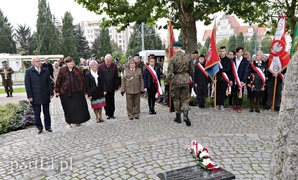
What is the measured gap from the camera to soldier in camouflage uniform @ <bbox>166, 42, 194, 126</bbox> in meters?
6.71

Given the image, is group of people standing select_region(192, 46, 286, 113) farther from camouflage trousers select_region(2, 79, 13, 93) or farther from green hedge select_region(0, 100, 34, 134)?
camouflage trousers select_region(2, 79, 13, 93)

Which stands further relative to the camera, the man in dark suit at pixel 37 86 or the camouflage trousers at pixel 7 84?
the camouflage trousers at pixel 7 84

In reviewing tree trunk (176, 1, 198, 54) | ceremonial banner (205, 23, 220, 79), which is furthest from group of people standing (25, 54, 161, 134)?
tree trunk (176, 1, 198, 54)

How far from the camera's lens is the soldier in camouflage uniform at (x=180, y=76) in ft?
22.0

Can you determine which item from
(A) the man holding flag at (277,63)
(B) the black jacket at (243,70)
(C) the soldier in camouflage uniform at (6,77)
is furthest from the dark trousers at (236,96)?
(C) the soldier in camouflage uniform at (6,77)

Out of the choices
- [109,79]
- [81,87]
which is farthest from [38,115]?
[109,79]

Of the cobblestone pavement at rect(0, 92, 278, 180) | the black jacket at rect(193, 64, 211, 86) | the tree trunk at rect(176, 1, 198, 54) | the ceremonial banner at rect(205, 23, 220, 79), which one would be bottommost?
the cobblestone pavement at rect(0, 92, 278, 180)

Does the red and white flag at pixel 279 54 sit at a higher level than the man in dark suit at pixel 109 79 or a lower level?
higher

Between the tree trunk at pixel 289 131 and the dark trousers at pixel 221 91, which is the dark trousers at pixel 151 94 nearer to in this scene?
the dark trousers at pixel 221 91

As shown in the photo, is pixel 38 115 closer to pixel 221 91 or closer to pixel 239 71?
pixel 221 91

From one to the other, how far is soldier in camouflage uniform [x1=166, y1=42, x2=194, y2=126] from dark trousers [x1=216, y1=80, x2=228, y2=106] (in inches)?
83.7

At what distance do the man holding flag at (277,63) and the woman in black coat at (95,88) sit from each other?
5.51m

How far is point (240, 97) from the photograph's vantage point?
8.34 metres

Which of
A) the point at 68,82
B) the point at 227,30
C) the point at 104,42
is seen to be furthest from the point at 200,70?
the point at 227,30
